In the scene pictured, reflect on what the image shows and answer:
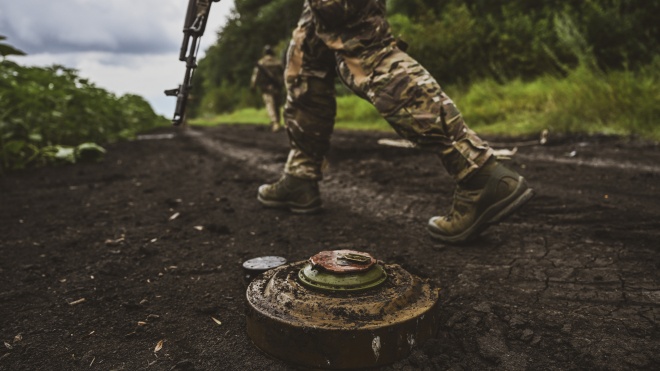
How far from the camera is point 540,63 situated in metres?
9.13

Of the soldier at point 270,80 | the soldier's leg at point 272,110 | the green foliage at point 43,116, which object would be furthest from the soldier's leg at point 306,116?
the soldier at point 270,80

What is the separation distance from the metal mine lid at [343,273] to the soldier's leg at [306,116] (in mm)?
1211

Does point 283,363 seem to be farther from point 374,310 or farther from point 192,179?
point 192,179

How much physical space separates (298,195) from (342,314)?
1.51 meters

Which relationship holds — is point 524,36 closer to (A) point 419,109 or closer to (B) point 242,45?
(A) point 419,109

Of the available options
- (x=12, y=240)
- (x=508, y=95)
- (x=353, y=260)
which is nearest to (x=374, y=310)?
(x=353, y=260)

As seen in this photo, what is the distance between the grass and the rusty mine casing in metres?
4.24

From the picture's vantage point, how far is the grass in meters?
4.75

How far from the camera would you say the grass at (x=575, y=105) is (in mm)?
4746

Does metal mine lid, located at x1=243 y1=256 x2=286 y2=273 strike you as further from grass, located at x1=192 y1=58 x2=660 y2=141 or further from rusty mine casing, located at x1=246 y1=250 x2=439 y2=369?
grass, located at x1=192 y1=58 x2=660 y2=141

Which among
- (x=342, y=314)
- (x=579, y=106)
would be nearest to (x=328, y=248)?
(x=342, y=314)

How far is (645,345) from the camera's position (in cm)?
110

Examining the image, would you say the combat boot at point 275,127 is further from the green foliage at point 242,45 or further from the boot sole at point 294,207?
the green foliage at point 242,45

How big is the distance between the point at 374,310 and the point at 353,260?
0.17 metres
